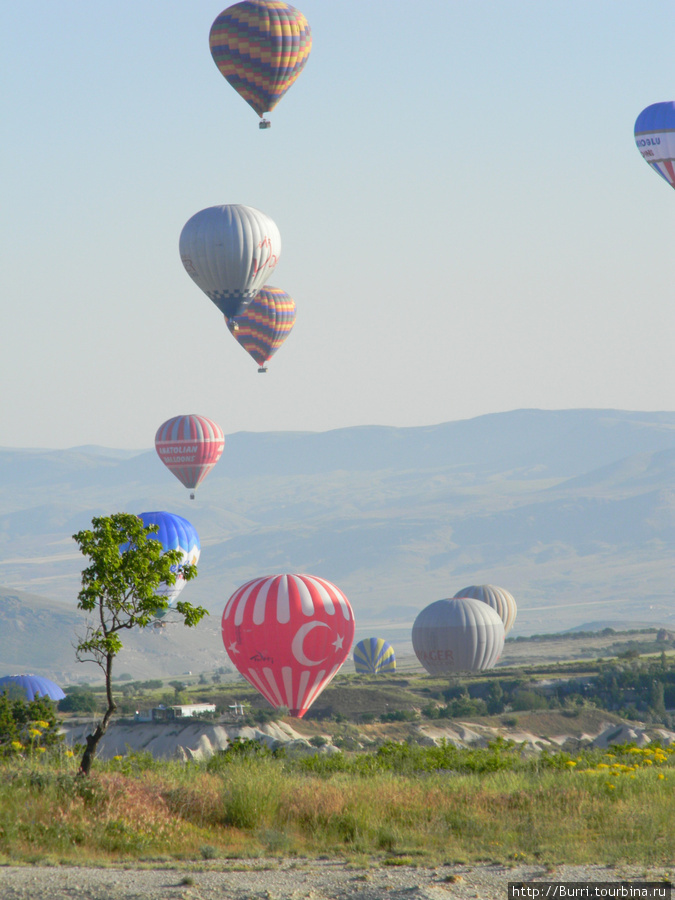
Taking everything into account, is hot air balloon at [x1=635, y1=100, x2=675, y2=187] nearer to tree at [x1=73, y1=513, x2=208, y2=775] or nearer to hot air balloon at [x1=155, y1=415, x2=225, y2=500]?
hot air balloon at [x1=155, y1=415, x2=225, y2=500]

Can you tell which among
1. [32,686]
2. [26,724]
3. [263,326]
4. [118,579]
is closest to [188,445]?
[263,326]

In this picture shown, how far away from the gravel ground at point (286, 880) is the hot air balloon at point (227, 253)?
2409 inches

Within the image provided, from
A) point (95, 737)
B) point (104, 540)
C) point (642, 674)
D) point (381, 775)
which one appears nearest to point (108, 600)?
point (104, 540)

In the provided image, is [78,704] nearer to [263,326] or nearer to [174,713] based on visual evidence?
[174,713]

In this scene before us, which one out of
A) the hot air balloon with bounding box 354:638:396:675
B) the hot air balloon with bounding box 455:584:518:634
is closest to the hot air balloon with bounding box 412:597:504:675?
the hot air balloon with bounding box 455:584:518:634

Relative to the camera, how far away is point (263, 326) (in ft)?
298

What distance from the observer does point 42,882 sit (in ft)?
51.3

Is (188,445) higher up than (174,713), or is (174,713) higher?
(188,445)

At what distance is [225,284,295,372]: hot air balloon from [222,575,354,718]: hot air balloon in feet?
118

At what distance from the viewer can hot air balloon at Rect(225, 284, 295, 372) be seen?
9081 centimetres

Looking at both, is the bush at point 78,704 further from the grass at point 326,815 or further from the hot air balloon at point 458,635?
the grass at point 326,815

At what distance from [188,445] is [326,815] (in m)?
89.3

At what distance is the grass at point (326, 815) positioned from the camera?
60.1ft

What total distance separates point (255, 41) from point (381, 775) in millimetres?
54428
